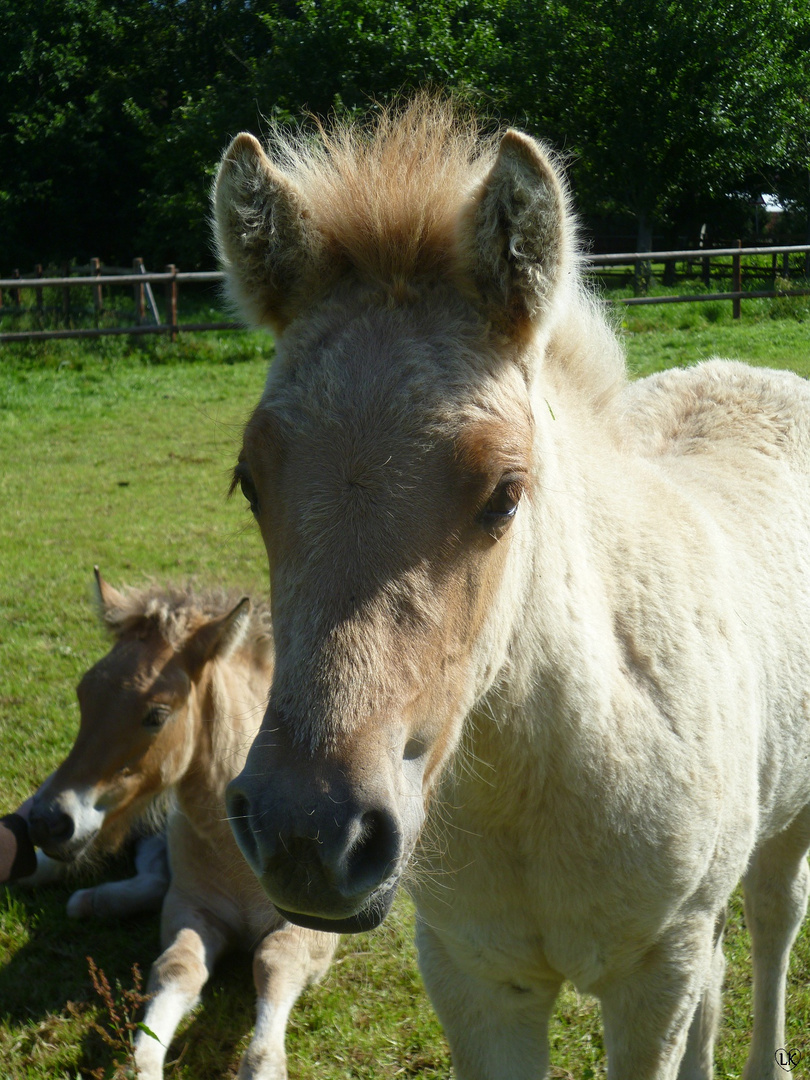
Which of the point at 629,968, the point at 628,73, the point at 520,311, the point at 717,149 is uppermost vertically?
the point at 628,73

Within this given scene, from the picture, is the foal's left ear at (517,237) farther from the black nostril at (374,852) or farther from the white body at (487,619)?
the black nostril at (374,852)

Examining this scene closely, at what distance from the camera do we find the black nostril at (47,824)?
132 inches

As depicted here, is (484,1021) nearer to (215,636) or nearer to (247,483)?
(247,483)

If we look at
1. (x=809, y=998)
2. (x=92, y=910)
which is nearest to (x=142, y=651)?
(x=92, y=910)

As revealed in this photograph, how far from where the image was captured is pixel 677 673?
7.36 feet

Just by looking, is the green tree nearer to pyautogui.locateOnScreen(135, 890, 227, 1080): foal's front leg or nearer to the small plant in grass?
pyautogui.locateOnScreen(135, 890, 227, 1080): foal's front leg

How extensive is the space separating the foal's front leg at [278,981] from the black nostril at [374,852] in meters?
1.67

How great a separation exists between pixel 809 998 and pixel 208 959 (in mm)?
2171

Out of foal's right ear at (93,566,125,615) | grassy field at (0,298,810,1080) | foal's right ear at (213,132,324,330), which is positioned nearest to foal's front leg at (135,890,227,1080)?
grassy field at (0,298,810,1080)

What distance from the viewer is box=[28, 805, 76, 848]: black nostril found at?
336 cm

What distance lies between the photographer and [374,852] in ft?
5.00

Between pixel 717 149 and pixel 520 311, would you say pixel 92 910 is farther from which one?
pixel 717 149

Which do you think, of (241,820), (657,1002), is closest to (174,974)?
(657,1002)

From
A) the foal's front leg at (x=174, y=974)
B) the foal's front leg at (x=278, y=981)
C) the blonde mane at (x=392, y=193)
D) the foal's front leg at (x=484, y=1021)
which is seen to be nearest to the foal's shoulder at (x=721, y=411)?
the blonde mane at (x=392, y=193)
